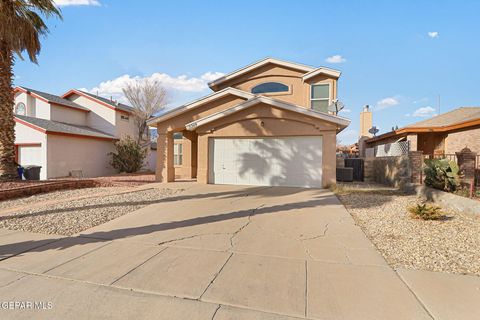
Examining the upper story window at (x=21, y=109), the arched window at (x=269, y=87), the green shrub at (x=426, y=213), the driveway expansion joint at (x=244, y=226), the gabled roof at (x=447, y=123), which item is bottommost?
the driveway expansion joint at (x=244, y=226)

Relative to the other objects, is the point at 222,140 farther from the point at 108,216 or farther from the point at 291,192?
the point at 108,216

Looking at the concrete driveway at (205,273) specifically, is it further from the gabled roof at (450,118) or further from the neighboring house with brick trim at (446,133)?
the gabled roof at (450,118)

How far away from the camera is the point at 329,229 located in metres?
5.45

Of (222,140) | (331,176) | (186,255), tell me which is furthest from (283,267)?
(222,140)

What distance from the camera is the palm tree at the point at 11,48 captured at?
10.5 meters

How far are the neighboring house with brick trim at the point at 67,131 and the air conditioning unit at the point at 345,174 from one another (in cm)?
1810

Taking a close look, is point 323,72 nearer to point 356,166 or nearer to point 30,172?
point 356,166

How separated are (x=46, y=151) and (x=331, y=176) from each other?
1759 centimetres

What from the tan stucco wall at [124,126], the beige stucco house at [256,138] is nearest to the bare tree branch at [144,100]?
the tan stucco wall at [124,126]

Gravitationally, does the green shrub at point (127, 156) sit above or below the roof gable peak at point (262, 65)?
below

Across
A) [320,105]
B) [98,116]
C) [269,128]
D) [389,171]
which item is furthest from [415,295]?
[98,116]

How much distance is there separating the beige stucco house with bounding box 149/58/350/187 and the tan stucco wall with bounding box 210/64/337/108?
14.6 inches

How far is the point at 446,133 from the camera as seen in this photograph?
→ 1420 centimetres

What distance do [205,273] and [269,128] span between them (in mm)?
9069
